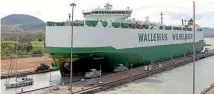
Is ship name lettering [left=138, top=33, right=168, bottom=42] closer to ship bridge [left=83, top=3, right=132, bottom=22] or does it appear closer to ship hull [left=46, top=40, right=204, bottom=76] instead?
ship hull [left=46, top=40, right=204, bottom=76]

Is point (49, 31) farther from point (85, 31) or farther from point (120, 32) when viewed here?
point (120, 32)

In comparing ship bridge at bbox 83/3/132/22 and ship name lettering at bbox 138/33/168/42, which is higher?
ship bridge at bbox 83/3/132/22

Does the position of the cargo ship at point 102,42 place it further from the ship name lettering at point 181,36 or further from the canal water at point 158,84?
the ship name lettering at point 181,36

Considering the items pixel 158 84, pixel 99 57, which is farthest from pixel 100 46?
pixel 158 84

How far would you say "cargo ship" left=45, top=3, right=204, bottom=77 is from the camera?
936 inches

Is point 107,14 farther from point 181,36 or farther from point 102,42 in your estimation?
point 181,36

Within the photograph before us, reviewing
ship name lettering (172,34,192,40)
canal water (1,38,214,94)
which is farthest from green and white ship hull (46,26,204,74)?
ship name lettering (172,34,192,40)

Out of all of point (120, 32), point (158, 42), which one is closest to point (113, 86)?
point (120, 32)

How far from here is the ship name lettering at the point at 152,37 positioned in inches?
1242

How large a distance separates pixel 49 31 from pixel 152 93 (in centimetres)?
1099

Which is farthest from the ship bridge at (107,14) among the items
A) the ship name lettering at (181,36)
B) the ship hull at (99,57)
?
the ship name lettering at (181,36)

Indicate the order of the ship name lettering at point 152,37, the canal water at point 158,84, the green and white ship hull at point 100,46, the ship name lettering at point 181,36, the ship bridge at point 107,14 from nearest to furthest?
the canal water at point 158,84
the green and white ship hull at point 100,46
the ship bridge at point 107,14
the ship name lettering at point 152,37
the ship name lettering at point 181,36

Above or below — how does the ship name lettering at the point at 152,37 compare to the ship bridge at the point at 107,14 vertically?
below

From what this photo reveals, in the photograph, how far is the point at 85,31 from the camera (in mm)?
24016
